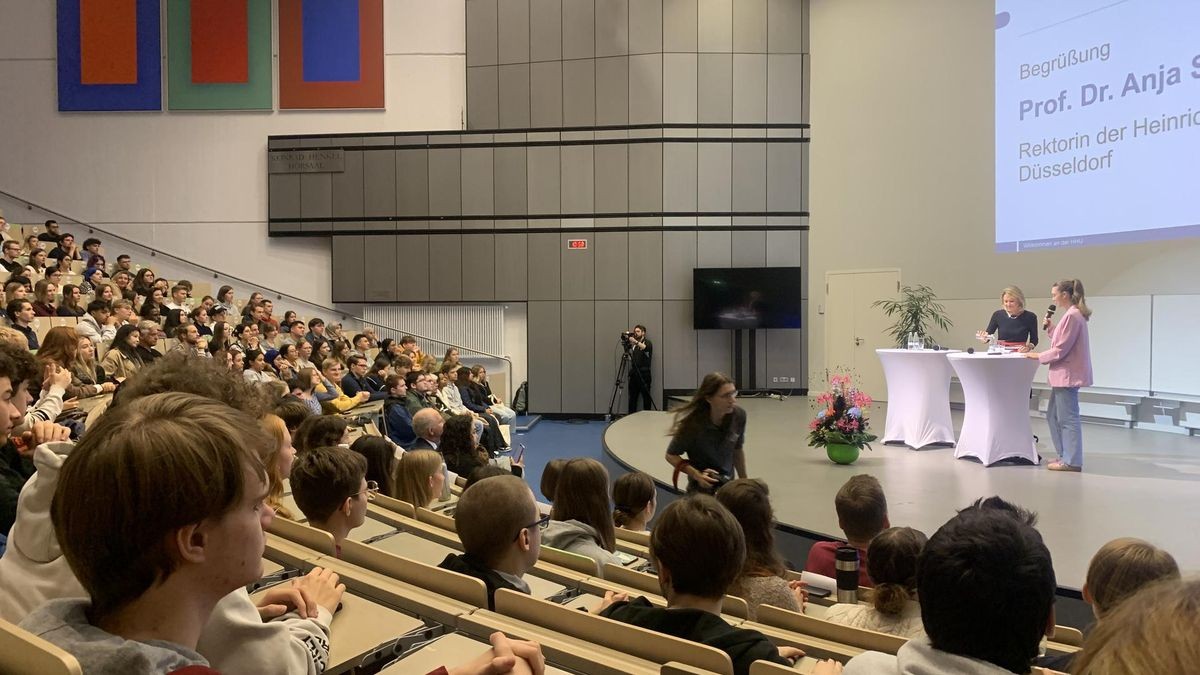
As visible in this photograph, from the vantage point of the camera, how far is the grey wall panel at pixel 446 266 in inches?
544

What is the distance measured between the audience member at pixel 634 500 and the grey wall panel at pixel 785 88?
10325 millimetres

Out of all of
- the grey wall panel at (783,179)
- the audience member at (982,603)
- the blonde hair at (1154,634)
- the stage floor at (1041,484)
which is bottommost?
the stage floor at (1041,484)

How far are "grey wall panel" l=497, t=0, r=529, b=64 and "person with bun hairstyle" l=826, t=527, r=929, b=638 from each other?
12.4m

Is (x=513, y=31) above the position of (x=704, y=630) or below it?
above

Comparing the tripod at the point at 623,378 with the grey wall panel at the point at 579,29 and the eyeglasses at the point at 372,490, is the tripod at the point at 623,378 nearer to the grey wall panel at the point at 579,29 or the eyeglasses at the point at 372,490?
the grey wall panel at the point at 579,29

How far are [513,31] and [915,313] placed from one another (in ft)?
25.9

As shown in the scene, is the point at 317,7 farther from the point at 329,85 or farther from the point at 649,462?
the point at 649,462

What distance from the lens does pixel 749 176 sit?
13.2 metres

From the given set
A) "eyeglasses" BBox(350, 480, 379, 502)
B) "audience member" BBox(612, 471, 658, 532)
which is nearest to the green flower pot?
"audience member" BBox(612, 471, 658, 532)

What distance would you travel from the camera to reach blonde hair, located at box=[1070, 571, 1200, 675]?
75 cm

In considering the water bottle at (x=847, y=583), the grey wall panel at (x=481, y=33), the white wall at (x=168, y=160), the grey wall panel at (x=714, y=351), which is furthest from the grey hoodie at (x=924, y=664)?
the white wall at (x=168, y=160)

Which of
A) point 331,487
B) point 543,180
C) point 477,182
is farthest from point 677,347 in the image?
point 331,487

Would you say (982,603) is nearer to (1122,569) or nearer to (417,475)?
(1122,569)

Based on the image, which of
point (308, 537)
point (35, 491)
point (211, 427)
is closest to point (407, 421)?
point (308, 537)
